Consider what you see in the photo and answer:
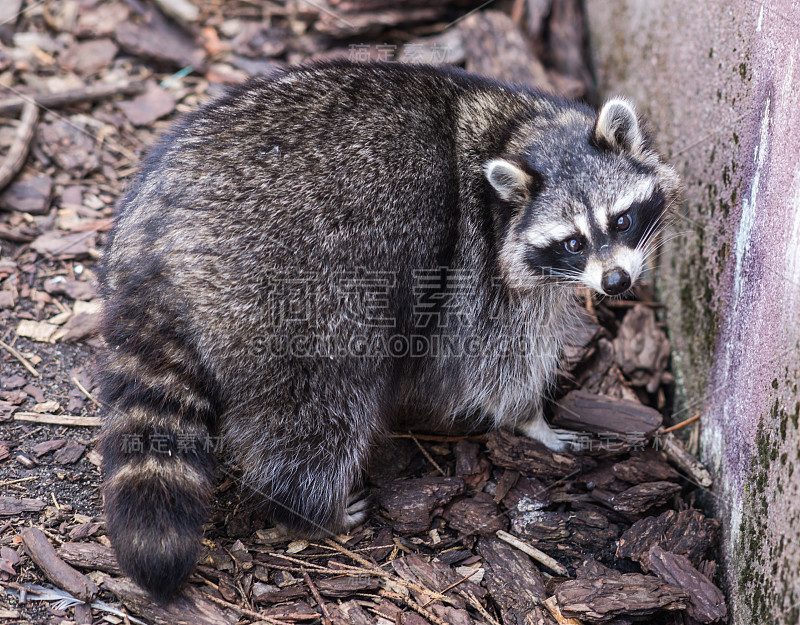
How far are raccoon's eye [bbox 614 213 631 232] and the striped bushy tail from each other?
2312 millimetres

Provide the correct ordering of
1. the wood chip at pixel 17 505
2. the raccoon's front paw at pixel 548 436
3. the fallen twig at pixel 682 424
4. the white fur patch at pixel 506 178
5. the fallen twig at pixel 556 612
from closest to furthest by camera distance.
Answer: the fallen twig at pixel 556 612
the wood chip at pixel 17 505
the white fur patch at pixel 506 178
the fallen twig at pixel 682 424
the raccoon's front paw at pixel 548 436

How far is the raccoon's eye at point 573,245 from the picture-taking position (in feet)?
13.5

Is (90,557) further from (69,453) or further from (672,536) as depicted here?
(672,536)

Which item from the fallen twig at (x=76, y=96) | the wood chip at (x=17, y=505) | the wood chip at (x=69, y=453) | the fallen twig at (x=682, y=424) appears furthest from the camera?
the fallen twig at (x=76, y=96)

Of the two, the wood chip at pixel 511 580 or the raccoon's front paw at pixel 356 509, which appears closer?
the wood chip at pixel 511 580

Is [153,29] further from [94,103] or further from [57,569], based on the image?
[57,569]

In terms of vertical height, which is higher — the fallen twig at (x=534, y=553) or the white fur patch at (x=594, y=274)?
the white fur patch at (x=594, y=274)

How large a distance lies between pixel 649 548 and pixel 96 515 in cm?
290

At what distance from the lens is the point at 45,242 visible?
5309mm

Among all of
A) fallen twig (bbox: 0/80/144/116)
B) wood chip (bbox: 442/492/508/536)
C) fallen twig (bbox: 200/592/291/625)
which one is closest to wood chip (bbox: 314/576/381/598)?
fallen twig (bbox: 200/592/291/625)

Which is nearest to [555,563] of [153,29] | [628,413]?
[628,413]

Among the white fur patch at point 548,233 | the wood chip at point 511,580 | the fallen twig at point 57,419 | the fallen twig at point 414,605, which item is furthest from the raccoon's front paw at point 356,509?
the white fur patch at point 548,233

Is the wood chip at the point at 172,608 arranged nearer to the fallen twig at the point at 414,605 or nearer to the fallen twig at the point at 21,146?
the fallen twig at the point at 414,605

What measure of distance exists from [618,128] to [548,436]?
73.7 inches
